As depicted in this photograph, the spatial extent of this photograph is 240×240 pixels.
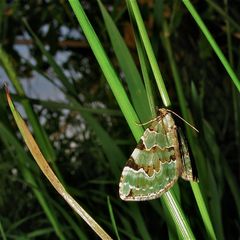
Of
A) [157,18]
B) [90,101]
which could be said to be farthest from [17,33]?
[157,18]

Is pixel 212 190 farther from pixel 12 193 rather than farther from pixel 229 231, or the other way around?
pixel 12 193

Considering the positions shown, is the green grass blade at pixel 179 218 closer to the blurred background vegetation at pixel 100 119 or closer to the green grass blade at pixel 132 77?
the green grass blade at pixel 132 77

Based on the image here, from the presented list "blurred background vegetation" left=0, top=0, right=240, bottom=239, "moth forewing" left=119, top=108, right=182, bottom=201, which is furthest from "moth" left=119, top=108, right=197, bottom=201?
"blurred background vegetation" left=0, top=0, right=240, bottom=239

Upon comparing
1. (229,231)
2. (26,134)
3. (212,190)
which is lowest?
(229,231)

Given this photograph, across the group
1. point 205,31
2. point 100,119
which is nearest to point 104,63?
point 205,31

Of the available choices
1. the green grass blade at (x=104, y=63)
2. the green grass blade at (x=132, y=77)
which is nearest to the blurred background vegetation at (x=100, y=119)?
the green grass blade at (x=132, y=77)

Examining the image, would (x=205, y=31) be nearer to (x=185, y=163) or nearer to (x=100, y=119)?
(x=185, y=163)

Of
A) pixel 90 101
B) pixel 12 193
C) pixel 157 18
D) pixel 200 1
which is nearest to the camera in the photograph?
pixel 157 18
